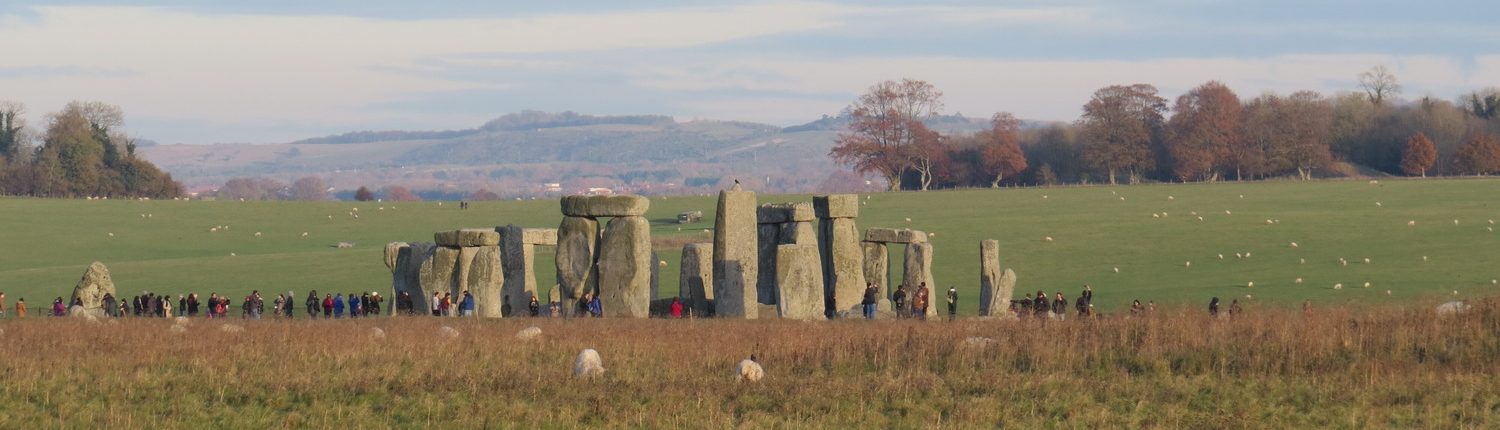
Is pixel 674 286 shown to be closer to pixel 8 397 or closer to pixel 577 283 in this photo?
pixel 577 283

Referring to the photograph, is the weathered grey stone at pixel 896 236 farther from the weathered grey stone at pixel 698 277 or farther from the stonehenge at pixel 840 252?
the weathered grey stone at pixel 698 277

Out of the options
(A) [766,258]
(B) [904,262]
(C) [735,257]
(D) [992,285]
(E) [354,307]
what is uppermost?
(C) [735,257]

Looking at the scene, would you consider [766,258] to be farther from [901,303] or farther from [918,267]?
[901,303]

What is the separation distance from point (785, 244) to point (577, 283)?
3879 mm

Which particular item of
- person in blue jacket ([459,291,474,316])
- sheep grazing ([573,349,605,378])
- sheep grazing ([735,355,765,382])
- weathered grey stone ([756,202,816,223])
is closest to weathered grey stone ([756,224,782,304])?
weathered grey stone ([756,202,816,223])

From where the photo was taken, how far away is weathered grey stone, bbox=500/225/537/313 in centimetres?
3828

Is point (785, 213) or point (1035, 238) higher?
point (785, 213)

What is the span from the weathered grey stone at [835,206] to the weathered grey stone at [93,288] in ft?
47.7

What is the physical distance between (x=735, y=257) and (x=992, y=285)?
18.1 ft

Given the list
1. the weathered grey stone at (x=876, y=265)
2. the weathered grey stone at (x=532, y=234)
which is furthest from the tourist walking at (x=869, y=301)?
the weathered grey stone at (x=532, y=234)

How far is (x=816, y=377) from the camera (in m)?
21.4

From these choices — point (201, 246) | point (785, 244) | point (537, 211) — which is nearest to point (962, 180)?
point (537, 211)

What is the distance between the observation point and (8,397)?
20031mm

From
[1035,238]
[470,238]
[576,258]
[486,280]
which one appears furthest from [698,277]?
[1035,238]
